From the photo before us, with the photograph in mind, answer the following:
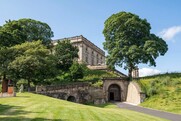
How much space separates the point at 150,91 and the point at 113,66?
1174 cm

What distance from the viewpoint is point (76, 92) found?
1674 inches

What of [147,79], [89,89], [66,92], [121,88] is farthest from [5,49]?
[147,79]

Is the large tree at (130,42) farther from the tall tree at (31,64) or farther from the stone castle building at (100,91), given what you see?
the tall tree at (31,64)

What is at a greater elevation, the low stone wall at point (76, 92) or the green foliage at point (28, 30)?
the green foliage at point (28, 30)

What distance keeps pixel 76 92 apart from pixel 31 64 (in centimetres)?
1104

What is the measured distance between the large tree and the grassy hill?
15.1 ft

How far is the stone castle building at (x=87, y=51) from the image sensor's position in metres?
69.3

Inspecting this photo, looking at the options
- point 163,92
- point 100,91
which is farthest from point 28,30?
point 163,92

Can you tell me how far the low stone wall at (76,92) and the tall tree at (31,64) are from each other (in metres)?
2.76

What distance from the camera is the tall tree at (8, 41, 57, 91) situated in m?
35.6

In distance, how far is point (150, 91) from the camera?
39.6m

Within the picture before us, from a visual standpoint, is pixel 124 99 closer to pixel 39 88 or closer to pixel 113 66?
pixel 113 66

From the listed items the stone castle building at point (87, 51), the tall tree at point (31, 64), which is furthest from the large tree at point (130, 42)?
the stone castle building at point (87, 51)

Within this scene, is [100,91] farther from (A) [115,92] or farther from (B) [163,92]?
(B) [163,92]
